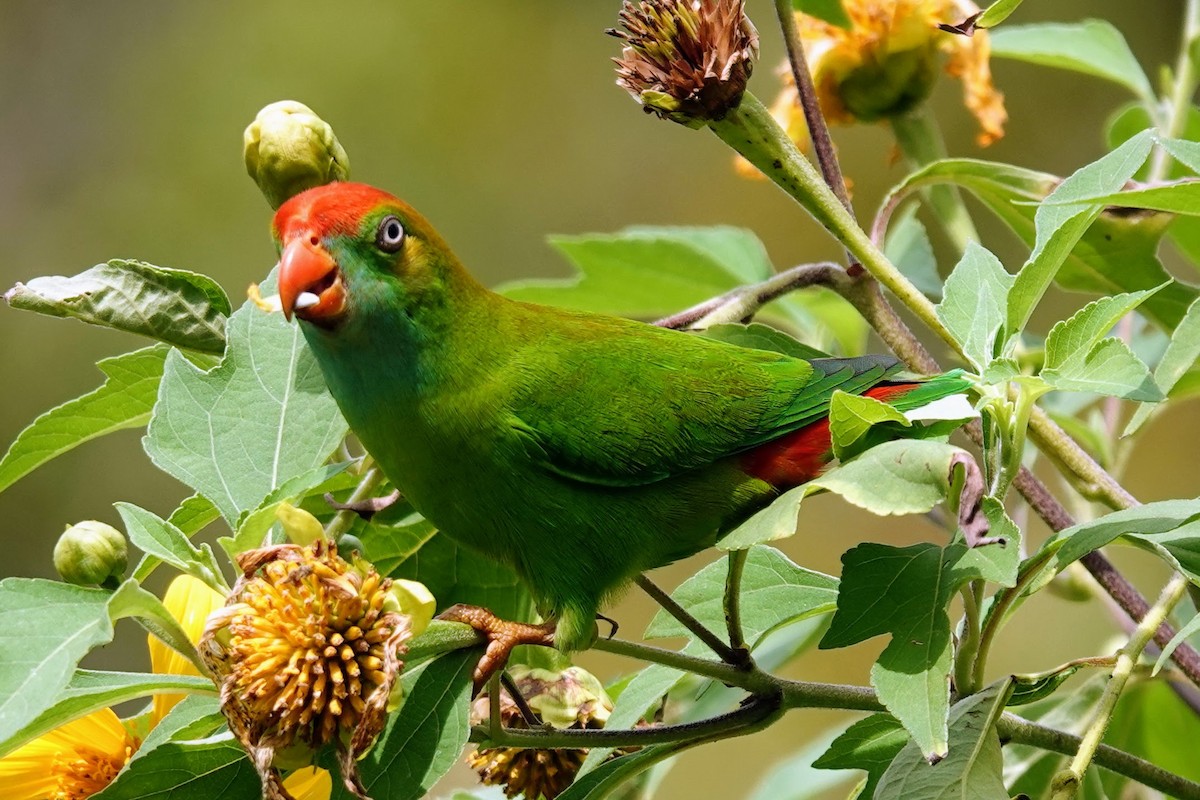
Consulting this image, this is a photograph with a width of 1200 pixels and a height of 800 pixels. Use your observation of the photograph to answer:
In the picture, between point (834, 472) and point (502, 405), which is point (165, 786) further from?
point (834, 472)

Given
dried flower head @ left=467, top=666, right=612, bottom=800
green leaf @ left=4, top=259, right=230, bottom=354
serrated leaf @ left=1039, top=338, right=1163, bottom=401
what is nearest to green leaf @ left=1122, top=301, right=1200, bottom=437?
serrated leaf @ left=1039, top=338, right=1163, bottom=401

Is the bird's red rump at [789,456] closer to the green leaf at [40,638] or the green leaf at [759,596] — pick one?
the green leaf at [759,596]

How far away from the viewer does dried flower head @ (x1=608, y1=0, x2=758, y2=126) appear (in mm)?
1452

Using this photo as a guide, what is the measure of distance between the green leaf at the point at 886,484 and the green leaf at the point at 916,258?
110cm

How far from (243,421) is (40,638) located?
1.38 feet

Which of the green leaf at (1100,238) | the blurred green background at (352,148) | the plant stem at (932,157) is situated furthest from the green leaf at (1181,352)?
the blurred green background at (352,148)

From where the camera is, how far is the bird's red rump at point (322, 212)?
58.2 inches

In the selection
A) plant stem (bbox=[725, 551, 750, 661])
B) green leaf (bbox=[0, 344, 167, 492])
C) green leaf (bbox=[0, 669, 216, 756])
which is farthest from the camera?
green leaf (bbox=[0, 344, 167, 492])

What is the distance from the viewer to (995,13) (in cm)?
145

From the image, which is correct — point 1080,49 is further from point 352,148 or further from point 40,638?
point 352,148

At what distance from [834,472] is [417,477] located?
57 cm

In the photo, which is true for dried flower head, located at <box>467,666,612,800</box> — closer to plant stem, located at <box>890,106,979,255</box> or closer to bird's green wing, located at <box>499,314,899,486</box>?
bird's green wing, located at <box>499,314,899,486</box>

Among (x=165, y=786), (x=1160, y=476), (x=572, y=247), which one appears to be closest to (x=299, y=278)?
(x=165, y=786)

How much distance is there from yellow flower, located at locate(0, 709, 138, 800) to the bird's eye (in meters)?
0.64
